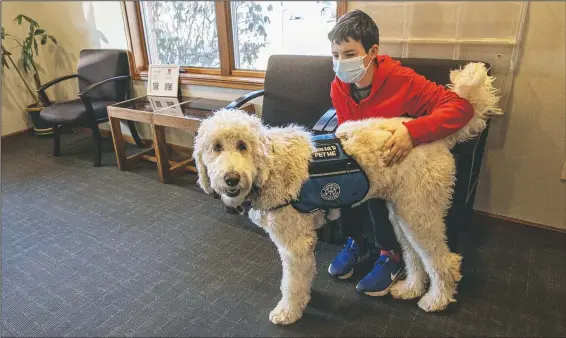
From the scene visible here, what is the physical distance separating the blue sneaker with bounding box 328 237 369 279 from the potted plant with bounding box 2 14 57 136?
3.53 metres

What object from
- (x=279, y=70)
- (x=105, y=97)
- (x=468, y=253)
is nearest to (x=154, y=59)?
(x=105, y=97)

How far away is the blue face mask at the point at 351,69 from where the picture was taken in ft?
5.17

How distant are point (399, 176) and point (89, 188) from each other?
257 cm

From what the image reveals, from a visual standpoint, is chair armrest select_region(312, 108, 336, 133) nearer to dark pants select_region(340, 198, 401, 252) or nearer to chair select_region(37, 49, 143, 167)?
dark pants select_region(340, 198, 401, 252)

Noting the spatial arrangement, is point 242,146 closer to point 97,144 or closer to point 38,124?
point 97,144

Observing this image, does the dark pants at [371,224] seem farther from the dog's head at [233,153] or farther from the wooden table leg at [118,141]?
the wooden table leg at [118,141]

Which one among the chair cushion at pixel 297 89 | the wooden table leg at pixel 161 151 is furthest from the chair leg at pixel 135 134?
the chair cushion at pixel 297 89

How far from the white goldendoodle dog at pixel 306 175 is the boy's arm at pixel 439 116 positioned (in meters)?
0.03

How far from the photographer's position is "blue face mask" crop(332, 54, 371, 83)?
158cm

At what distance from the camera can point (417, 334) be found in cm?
157

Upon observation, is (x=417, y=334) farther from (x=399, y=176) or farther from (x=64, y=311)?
(x=64, y=311)

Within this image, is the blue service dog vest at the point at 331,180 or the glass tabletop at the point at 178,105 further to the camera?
the glass tabletop at the point at 178,105

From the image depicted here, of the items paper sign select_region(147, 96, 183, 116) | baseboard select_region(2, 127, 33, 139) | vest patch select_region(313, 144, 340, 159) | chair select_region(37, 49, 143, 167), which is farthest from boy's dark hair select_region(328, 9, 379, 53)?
baseboard select_region(2, 127, 33, 139)

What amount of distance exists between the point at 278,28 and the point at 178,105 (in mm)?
1023
